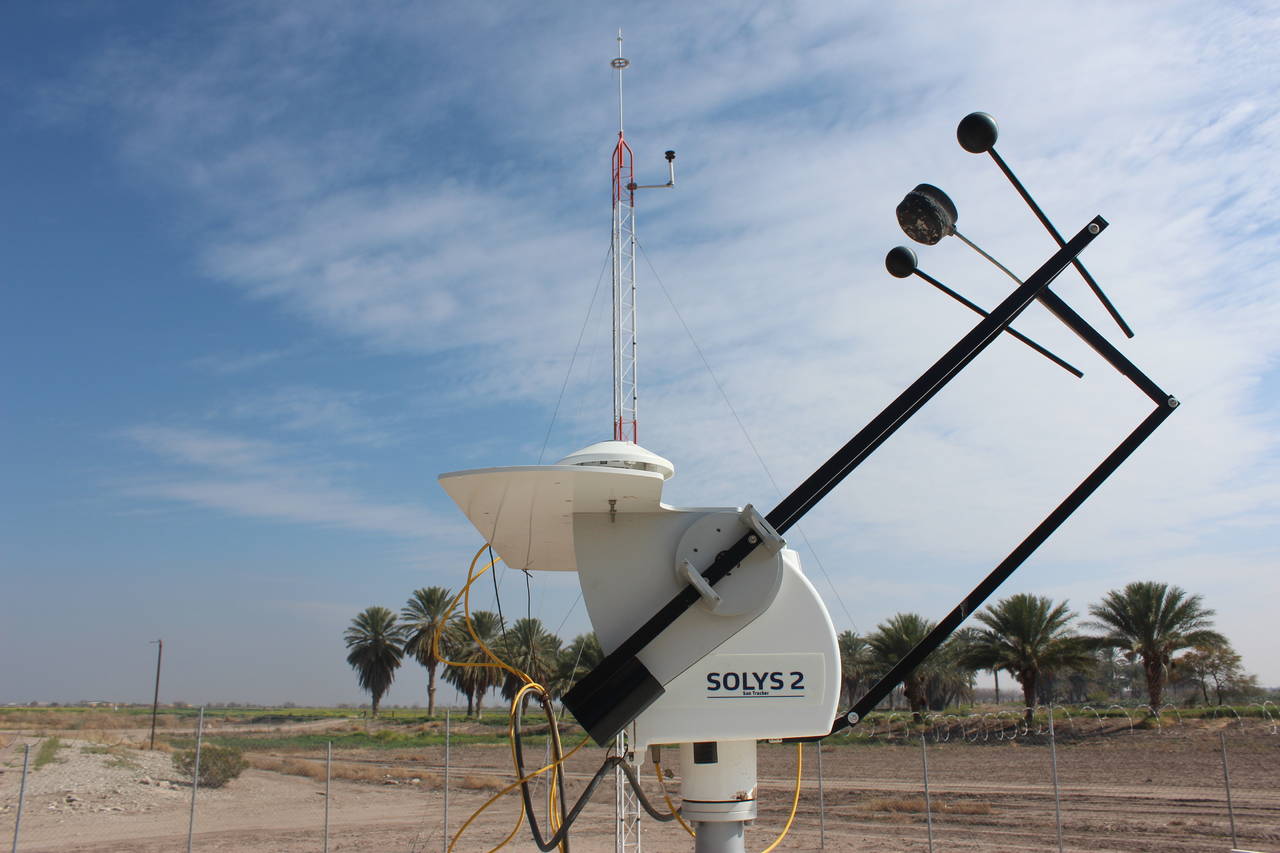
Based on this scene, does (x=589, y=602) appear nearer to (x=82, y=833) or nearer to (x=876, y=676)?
(x=82, y=833)

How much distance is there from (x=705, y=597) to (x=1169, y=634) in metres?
35.1

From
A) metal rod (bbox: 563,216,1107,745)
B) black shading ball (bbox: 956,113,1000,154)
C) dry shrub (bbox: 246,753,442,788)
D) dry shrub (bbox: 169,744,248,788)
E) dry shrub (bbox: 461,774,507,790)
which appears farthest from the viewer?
dry shrub (bbox: 246,753,442,788)

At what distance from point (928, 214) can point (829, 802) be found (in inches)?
881

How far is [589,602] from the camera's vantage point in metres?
4.92

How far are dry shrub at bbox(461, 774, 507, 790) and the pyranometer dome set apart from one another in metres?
26.1

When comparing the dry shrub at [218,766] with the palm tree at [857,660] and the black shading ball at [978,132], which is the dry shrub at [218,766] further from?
the black shading ball at [978,132]

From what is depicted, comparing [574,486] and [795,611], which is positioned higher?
[574,486]

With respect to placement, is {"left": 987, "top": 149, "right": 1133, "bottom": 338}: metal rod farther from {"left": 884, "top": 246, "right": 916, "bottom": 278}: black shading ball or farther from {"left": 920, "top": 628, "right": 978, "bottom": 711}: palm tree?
{"left": 920, "top": 628, "right": 978, "bottom": 711}: palm tree

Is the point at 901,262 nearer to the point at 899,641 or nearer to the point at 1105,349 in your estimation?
the point at 1105,349

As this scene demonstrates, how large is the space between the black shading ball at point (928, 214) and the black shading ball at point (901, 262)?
0.48 meters

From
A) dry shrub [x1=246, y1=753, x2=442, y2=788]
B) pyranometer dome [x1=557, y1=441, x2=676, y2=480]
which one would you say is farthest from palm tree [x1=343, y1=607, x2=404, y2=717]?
pyranometer dome [x1=557, y1=441, x2=676, y2=480]

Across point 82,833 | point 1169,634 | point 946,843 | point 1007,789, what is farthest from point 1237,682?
point 82,833

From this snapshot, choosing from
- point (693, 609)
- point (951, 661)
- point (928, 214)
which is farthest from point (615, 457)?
point (951, 661)

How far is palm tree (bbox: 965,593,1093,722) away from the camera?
34812mm
